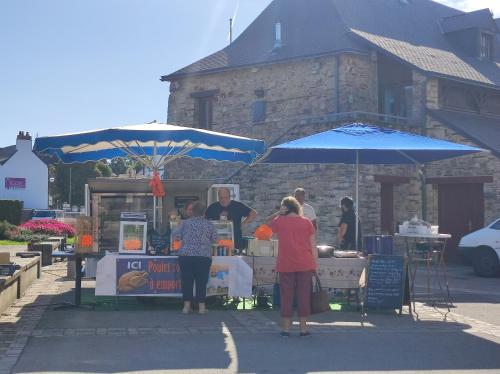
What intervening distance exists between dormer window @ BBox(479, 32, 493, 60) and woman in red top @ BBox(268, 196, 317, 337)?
23.3 metres

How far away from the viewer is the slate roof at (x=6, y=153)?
59516 millimetres

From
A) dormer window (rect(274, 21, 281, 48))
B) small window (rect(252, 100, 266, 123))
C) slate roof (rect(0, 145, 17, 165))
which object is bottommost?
small window (rect(252, 100, 266, 123))

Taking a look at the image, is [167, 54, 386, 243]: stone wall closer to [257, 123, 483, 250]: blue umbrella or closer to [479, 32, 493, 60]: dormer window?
[479, 32, 493, 60]: dormer window

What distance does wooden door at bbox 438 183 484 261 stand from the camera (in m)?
21.7

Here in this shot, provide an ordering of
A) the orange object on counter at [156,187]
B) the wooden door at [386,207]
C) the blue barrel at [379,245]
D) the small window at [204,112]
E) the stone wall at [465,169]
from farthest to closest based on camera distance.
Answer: the small window at [204,112]
the wooden door at [386,207]
the stone wall at [465,169]
the orange object on counter at [156,187]
the blue barrel at [379,245]

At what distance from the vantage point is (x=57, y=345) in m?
7.74

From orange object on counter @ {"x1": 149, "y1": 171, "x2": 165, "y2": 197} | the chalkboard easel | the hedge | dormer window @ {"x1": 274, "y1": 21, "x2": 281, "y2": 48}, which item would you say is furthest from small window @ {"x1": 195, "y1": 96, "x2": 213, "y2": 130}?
the chalkboard easel

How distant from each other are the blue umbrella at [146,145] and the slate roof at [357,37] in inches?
477

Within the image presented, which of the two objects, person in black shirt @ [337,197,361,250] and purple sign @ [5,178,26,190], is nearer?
person in black shirt @ [337,197,361,250]

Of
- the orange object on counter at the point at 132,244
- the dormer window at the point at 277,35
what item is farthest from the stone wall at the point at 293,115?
the orange object on counter at the point at 132,244

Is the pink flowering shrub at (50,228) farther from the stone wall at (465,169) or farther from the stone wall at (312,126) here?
the stone wall at (465,169)

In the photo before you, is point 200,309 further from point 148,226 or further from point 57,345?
point 57,345

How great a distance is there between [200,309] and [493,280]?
9.02 metres

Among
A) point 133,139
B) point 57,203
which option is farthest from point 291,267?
point 57,203
